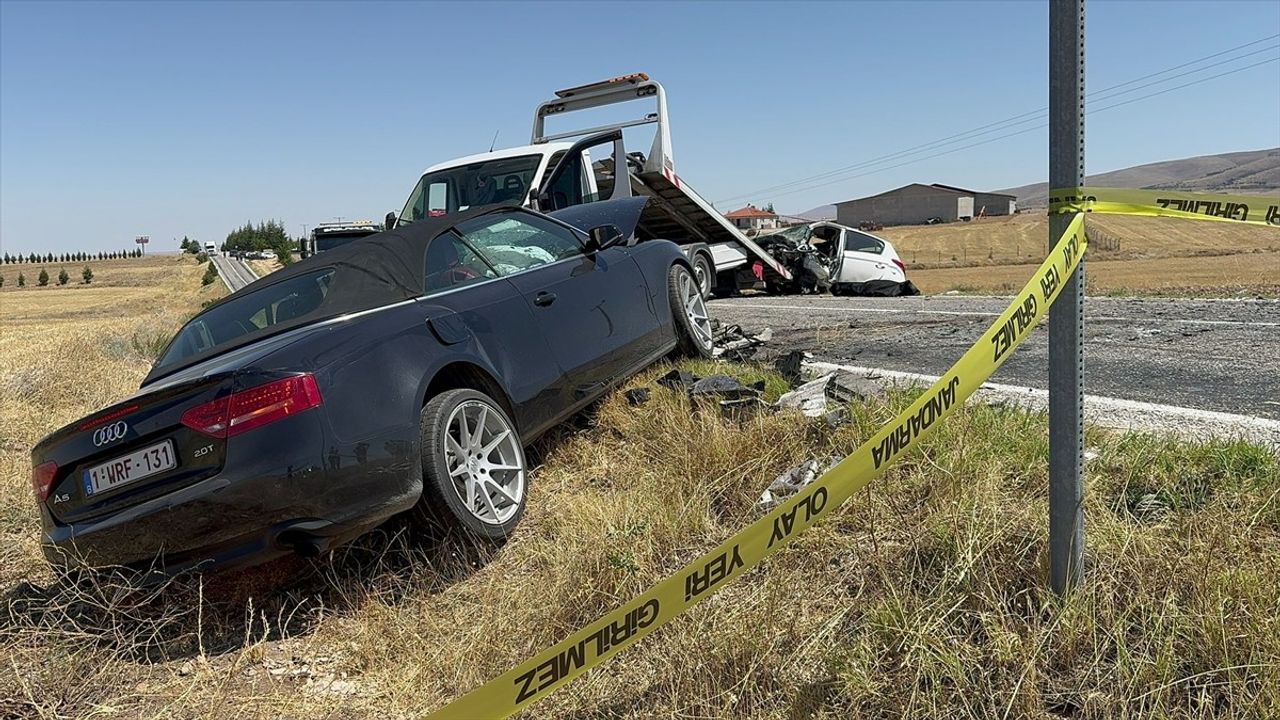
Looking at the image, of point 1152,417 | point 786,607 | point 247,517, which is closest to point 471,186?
point 247,517

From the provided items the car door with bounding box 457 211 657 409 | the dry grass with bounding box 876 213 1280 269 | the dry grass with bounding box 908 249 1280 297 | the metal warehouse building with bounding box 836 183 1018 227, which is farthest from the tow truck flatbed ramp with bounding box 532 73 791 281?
the metal warehouse building with bounding box 836 183 1018 227

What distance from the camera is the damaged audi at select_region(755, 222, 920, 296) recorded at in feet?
47.7

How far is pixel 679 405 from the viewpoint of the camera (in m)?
4.75

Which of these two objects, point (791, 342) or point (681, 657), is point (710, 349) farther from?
point (681, 657)

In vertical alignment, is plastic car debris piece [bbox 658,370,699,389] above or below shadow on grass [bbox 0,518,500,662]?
above

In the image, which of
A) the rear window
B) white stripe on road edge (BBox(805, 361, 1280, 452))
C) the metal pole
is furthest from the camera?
the rear window

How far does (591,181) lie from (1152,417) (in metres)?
7.10

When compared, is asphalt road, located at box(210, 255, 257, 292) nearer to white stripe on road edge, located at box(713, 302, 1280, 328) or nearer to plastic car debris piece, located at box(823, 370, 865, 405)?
white stripe on road edge, located at box(713, 302, 1280, 328)

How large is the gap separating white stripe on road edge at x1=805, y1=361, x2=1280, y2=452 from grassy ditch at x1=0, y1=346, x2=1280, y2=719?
53 centimetres

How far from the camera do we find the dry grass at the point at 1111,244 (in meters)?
40.5

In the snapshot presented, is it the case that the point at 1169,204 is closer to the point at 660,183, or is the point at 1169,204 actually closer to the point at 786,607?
the point at 786,607

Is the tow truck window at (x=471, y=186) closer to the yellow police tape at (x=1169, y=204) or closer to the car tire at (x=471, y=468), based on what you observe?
the car tire at (x=471, y=468)

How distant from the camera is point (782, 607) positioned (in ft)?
8.66

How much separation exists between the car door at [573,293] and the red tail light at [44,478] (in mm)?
2187
